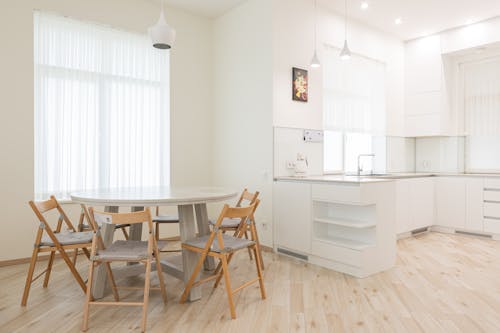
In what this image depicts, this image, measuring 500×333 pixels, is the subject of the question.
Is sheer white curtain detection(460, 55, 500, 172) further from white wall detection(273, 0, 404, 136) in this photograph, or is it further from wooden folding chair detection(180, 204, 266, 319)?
wooden folding chair detection(180, 204, 266, 319)

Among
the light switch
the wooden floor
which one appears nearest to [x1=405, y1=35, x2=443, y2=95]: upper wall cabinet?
the light switch

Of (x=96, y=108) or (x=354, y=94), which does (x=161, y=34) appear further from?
(x=354, y=94)

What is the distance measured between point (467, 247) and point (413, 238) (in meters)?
0.72

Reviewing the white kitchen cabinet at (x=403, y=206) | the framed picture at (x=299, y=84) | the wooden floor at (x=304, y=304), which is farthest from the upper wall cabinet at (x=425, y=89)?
the wooden floor at (x=304, y=304)

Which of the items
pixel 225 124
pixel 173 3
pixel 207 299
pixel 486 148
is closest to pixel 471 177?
pixel 486 148

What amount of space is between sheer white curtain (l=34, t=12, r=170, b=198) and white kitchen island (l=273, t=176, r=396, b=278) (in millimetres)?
1891

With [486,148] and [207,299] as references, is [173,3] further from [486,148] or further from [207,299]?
[486,148]

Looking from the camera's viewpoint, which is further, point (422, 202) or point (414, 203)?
point (422, 202)

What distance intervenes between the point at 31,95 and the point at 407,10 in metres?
4.89

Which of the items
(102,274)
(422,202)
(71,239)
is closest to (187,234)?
(102,274)

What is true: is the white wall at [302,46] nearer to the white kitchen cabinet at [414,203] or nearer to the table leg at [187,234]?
the white kitchen cabinet at [414,203]

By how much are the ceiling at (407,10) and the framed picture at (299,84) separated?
1036mm

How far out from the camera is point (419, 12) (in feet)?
15.8

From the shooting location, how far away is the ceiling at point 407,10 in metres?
4.53
